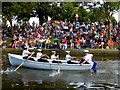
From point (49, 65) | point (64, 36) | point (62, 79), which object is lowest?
point (62, 79)

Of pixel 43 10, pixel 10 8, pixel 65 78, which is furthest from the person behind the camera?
pixel 43 10

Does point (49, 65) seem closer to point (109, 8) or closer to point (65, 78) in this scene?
point (65, 78)

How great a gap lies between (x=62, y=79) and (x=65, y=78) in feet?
1.39

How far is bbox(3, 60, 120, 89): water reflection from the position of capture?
540 inches

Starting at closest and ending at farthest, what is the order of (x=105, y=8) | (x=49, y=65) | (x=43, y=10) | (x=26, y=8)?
(x=49, y=65) → (x=105, y=8) → (x=26, y=8) → (x=43, y=10)

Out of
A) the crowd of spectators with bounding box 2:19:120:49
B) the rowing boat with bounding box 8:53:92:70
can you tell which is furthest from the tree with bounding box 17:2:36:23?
the rowing boat with bounding box 8:53:92:70

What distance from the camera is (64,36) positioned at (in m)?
29.9

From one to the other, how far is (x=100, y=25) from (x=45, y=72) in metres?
15.1

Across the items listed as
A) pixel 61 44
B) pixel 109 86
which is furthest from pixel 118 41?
pixel 109 86

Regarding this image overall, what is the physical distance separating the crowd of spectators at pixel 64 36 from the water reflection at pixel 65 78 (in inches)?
353

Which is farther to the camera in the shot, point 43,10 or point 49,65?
point 43,10

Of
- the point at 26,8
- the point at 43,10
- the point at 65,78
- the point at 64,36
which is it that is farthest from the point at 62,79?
the point at 43,10

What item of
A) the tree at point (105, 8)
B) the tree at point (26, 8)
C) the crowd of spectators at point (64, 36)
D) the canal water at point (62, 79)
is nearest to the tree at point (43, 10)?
the tree at point (26, 8)

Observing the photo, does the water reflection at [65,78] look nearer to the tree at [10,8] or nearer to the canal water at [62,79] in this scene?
the canal water at [62,79]
